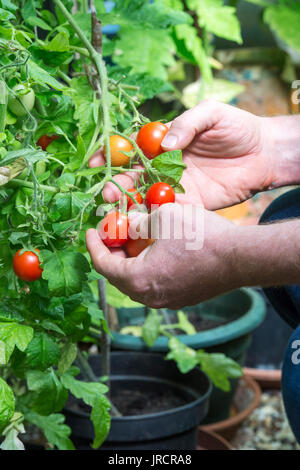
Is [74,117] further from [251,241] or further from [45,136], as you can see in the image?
[251,241]

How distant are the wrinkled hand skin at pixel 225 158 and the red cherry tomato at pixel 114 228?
264 mm

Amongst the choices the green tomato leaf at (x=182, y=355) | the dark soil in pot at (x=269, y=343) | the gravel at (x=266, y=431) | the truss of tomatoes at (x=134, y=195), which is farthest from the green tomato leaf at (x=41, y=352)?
the dark soil in pot at (x=269, y=343)

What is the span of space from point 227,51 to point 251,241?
7.88 feet

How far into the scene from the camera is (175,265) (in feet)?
2.56

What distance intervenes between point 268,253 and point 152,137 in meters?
0.26

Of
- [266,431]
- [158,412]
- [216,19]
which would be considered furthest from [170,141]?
[266,431]

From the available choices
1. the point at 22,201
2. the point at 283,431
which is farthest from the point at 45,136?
the point at 283,431

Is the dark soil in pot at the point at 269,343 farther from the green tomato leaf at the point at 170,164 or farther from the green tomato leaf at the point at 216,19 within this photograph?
the green tomato leaf at the point at 170,164

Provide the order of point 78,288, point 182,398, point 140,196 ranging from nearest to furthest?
point 78,288 → point 140,196 → point 182,398

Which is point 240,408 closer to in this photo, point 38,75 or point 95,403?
point 95,403

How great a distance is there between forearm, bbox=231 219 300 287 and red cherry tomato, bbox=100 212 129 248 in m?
0.15

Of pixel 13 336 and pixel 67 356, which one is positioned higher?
pixel 13 336

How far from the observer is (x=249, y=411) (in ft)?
5.65

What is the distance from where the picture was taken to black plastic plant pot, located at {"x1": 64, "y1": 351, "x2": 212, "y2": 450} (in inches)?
46.4
